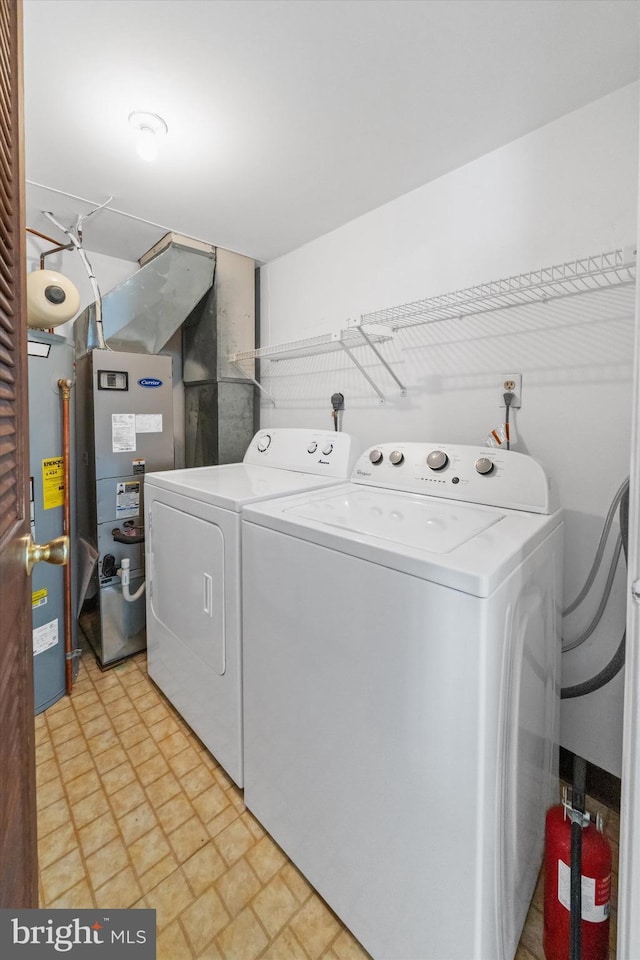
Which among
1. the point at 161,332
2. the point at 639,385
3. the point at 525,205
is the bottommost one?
the point at 639,385

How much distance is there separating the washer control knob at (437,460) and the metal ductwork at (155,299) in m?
1.86

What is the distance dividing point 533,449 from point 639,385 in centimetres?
90

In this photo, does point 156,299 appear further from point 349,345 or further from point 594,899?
point 594,899

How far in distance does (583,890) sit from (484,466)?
1158 millimetres

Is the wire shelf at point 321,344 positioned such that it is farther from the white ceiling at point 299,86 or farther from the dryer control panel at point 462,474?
the white ceiling at point 299,86

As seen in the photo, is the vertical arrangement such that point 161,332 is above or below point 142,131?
below

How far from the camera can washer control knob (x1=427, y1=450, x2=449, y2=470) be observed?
160 centimetres

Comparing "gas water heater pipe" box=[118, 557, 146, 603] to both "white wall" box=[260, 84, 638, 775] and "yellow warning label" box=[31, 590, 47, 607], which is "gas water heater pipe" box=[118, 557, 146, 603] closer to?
"yellow warning label" box=[31, 590, 47, 607]

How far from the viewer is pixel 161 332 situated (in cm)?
260

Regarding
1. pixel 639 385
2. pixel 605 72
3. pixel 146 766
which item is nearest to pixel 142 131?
pixel 605 72

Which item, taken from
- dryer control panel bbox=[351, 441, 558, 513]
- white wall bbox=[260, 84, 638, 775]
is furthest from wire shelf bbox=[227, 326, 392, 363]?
dryer control panel bbox=[351, 441, 558, 513]

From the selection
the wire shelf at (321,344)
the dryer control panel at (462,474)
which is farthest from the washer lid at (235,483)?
the wire shelf at (321,344)

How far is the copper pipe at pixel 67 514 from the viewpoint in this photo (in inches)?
79.8

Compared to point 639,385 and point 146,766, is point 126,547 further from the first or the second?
point 639,385
